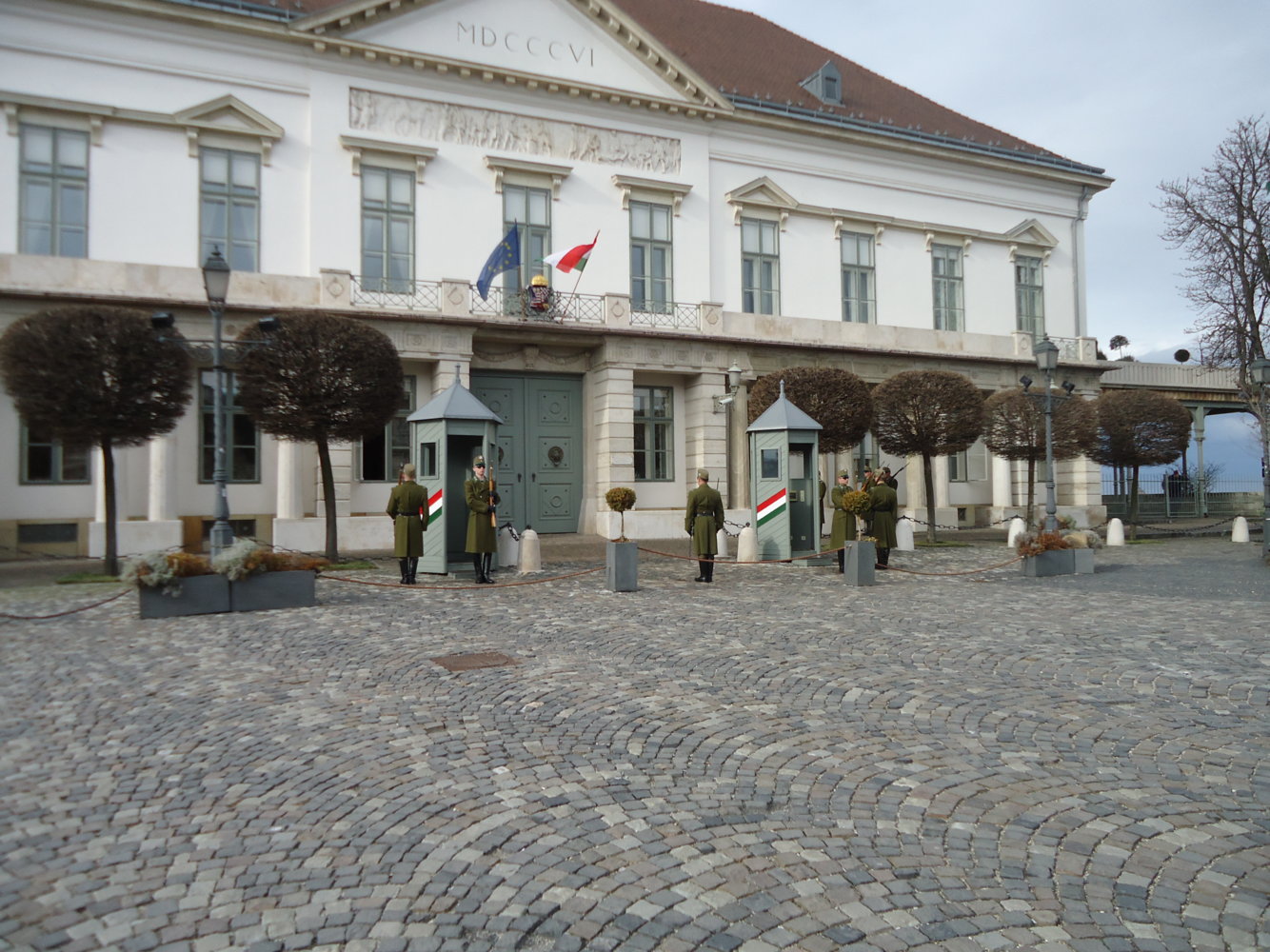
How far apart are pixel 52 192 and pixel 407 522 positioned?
40.9 ft

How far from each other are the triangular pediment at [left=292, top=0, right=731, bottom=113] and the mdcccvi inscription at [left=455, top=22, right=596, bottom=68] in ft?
0.08

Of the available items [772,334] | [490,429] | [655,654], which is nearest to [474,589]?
[490,429]

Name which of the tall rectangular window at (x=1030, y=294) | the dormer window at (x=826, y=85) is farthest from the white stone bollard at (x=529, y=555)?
the tall rectangular window at (x=1030, y=294)

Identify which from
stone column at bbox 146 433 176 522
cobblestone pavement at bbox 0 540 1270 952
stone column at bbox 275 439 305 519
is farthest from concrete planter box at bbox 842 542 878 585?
stone column at bbox 146 433 176 522

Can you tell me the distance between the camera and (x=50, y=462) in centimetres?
1955

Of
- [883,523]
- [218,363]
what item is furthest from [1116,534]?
[218,363]

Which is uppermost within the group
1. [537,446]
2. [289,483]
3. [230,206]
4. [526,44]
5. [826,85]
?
[826,85]

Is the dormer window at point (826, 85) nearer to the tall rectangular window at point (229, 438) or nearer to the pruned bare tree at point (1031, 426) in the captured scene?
the pruned bare tree at point (1031, 426)

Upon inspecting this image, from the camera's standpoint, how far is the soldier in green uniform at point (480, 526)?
1452 cm

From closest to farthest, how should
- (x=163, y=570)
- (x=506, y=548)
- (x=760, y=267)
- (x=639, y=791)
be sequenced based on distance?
(x=639, y=791), (x=163, y=570), (x=506, y=548), (x=760, y=267)

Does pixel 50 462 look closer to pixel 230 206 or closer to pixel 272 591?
pixel 230 206

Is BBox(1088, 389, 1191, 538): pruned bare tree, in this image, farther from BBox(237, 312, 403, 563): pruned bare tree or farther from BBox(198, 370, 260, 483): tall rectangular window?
BBox(198, 370, 260, 483): tall rectangular window

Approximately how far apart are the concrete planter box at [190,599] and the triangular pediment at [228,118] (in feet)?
46.2

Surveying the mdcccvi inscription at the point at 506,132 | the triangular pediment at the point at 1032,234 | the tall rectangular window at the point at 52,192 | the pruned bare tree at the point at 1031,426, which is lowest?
the pruned bare tree at the point at 1031,426
